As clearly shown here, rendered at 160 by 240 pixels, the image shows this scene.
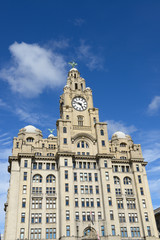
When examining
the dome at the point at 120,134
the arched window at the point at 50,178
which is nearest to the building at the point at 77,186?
the arched window at the point at 50,178

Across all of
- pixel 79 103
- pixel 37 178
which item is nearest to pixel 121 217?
pixel 37 178

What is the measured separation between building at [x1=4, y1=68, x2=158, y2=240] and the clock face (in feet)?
6.77

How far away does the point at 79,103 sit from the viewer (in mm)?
92812

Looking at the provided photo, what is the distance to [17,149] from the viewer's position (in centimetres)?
7838

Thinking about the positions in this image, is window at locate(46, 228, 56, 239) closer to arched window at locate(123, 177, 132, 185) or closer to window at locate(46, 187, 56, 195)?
window at locate(46, 187, 56, 195)

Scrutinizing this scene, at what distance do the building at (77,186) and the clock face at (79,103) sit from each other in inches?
81.3

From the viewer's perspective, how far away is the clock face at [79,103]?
91.5m

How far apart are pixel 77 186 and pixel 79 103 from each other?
32.5m

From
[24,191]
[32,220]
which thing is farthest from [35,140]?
[32,220]

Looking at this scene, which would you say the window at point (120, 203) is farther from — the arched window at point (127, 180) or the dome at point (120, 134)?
the dome at point (120, 134)

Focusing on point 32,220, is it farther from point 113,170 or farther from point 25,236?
point 113,170

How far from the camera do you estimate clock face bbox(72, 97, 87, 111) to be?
9153cm

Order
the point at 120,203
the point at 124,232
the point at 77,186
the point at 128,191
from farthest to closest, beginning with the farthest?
the point at 128,191, the point at 120,203, the point at 77,186, the point at 124,232

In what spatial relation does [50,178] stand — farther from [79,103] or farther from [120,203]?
[79,103]
